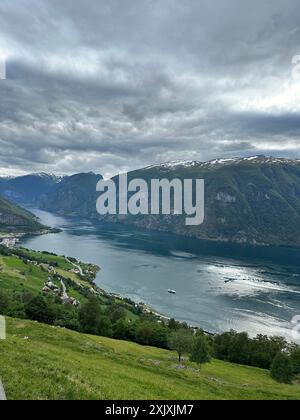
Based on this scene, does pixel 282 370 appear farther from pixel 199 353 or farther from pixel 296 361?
pixel 296 361

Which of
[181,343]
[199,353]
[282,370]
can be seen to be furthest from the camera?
[181,343]

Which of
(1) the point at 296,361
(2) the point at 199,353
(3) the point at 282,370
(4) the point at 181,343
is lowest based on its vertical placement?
(1) the point at 296,361

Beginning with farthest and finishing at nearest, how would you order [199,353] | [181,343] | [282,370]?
[181,343] → [282,370] → [199,353]

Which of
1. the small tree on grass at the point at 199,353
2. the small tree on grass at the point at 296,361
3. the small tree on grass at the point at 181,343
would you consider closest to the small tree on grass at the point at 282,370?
the small tree on grass at the point at 199,353

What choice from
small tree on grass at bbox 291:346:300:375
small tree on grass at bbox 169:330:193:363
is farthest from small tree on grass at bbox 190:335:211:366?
small tree on grass at bbox 291:346:300:375

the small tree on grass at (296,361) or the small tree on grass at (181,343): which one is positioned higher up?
the small tree on grass at (181,343)

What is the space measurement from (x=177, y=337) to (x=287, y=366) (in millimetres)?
21856

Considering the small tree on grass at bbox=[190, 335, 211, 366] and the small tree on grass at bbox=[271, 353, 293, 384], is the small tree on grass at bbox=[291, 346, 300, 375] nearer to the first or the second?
the small tree on grass at bbox=[271, 353, 293, 384]

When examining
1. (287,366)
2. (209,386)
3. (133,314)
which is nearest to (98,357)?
(209,386)

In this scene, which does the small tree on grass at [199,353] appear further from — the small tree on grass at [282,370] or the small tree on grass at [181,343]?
the small tree on grass at [282,370]

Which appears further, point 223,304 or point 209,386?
point 223,304

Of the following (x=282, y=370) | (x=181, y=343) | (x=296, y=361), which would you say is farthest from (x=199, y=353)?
Result: (x=296, y=361)

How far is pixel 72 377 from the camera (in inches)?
876
